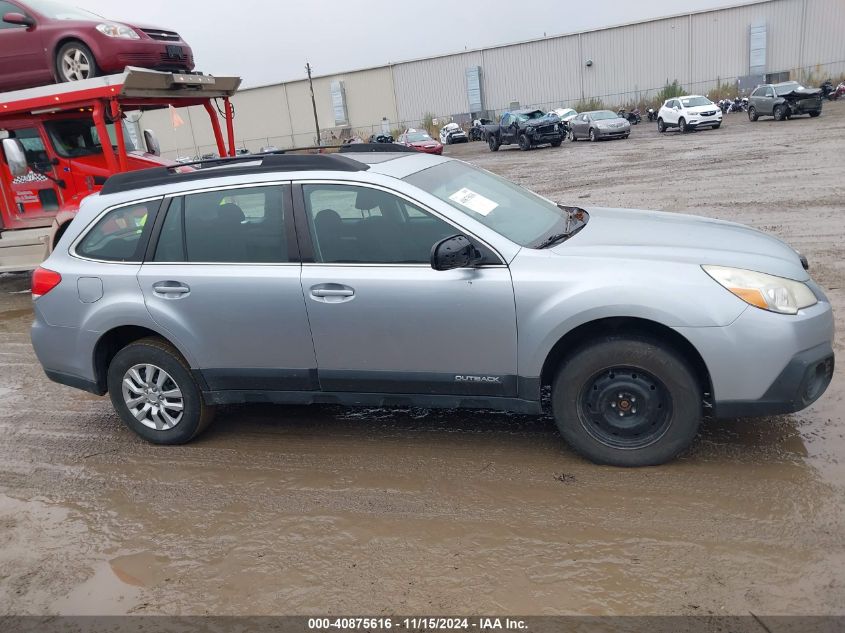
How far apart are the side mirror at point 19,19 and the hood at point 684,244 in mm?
8794

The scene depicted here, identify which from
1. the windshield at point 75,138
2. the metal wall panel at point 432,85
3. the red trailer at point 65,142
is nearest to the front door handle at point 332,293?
the red trailer at point 65,142

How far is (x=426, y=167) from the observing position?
15.3 ft

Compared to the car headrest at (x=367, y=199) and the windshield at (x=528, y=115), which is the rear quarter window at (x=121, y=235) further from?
the windshield at (x=528, y=115)

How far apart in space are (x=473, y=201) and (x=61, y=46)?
8.09 metres

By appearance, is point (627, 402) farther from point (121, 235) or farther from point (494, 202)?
point (121, 235)

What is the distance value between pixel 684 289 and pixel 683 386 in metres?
0.51

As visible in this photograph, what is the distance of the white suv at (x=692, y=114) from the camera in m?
29.5

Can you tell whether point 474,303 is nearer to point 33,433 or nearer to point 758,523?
point 758,523

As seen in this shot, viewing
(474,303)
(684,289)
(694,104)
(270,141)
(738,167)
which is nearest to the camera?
(684,289)

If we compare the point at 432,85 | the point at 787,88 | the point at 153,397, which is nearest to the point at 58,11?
the point at 153,397

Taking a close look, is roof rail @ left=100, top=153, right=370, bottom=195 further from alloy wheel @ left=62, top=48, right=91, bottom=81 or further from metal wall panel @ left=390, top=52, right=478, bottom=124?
metal wall panel @ left=390, top=52, right=478, bottom=124

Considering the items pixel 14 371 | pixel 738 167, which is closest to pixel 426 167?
pixel 14 371

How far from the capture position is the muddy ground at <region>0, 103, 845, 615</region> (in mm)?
3115

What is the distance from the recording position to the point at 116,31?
966 centimetres
